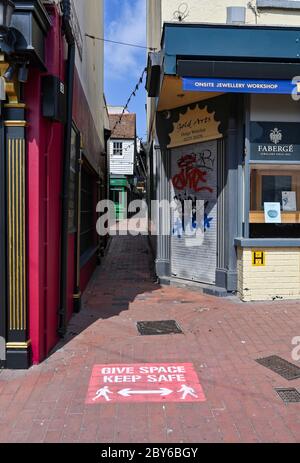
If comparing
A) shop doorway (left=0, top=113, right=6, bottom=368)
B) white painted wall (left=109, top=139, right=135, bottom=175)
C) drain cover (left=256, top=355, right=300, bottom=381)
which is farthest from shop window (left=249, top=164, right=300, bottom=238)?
white painted wall (left=109, top=139, right=135, bottom=175)

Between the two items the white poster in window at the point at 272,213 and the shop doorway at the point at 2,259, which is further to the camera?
the white poster in window at the point at 272,213

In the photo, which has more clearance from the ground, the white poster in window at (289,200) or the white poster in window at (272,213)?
the white poster in window at (289,200)

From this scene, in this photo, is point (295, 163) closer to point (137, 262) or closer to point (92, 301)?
point (92, 301)

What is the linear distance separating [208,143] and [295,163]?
1.63m

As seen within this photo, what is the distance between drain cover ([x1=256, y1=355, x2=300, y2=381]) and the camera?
4.29 meters

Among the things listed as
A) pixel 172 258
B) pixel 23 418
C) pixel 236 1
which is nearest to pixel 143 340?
pixel 23 418

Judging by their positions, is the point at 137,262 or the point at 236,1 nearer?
the point at 236,1

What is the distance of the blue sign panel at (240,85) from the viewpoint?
6.44m

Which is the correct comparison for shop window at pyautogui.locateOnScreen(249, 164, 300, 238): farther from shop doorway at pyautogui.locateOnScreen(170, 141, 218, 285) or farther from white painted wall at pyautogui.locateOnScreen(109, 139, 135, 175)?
white painted wall at pyautogui.locateOnScreen(109, 139, 135, 175)

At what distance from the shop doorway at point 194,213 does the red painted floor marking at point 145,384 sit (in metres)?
3.69

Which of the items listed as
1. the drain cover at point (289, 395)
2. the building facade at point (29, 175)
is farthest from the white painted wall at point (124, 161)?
the drain cover at point (289, 395)

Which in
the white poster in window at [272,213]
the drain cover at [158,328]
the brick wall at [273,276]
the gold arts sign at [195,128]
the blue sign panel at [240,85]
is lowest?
the drain cover at [158,328]

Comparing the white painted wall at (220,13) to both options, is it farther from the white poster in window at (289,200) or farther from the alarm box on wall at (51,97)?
the alarm box on wall at (51,97)
